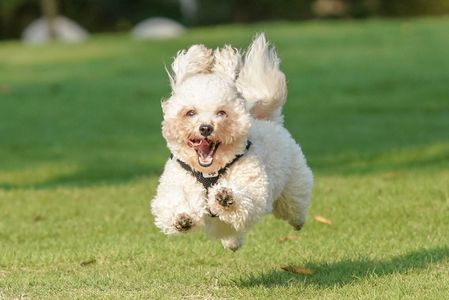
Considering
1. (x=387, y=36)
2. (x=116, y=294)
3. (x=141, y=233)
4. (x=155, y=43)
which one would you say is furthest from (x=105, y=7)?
(x=116, y=294)

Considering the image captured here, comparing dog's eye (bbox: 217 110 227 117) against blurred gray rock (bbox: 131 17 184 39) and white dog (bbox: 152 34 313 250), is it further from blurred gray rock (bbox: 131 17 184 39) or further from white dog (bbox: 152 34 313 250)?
blurred gray rock (bbox: 131 17 184 39)

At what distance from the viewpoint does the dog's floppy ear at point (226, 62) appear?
750cm

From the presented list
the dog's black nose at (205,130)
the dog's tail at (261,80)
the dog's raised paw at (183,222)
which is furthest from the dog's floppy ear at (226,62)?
the dog's raised paw at (183,222)

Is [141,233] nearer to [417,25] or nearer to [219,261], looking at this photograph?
[219,261]

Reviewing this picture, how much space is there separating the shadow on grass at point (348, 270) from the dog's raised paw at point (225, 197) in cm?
88

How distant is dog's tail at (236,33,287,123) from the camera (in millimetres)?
7863

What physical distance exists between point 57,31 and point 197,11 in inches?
283

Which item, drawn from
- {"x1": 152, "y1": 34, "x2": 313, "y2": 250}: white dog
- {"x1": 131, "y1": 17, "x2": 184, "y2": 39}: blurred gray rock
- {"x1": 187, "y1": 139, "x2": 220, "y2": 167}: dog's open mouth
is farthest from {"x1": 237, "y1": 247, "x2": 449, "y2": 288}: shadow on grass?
{"x1": 131, "y1": 17, "x2": 184, "y2": 39}: blurred gray rock

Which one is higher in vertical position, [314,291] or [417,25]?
[314,291]

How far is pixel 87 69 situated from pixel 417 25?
37.2 feet

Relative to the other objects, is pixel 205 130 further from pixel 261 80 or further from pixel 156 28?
pixel 156 28

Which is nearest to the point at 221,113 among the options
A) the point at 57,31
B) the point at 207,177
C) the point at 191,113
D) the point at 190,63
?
the point at 191,113

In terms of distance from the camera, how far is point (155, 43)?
113 feet

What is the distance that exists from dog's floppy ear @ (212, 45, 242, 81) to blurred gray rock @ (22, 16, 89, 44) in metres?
34.0
